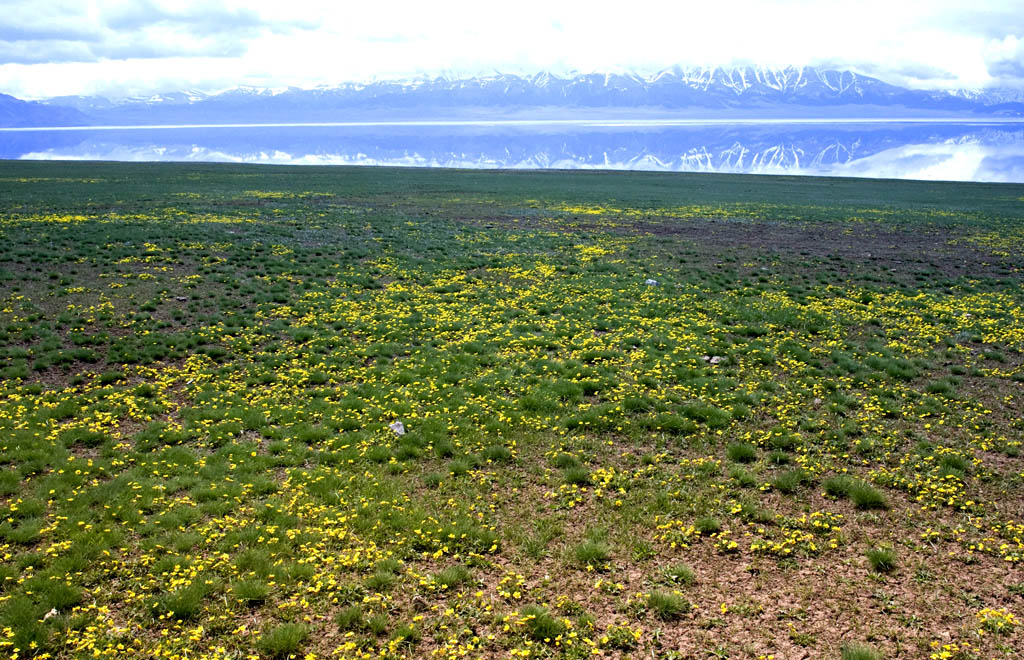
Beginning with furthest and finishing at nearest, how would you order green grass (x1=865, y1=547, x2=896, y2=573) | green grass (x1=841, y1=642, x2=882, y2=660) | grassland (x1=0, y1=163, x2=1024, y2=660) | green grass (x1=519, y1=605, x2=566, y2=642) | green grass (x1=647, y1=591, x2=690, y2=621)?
green grass (x1=865, y1=547, x2=896, y2=573), green grass (x1=647, y1=591, x2=690, y2=621), grassland (x1=0, y1=163, x2=1024, y2=660), green grass (x1=519, y1=605, x2=566, y2=642), green grass (x1=841, y1=642, x2=882, y2=660)

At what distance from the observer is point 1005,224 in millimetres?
48594

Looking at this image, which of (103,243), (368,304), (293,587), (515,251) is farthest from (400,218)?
(293,587)

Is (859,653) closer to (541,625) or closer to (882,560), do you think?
(882,560)

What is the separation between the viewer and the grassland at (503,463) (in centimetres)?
780

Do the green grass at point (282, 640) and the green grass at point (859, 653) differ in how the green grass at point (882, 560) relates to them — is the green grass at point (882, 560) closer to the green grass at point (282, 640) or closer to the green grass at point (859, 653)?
the green grass at point (859, 653)

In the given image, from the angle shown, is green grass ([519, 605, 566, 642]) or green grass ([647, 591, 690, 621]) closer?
green grass ([519, 605, 566, 642])

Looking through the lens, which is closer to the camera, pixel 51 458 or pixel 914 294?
pixel 51 458

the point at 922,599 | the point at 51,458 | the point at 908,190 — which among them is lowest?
the point at 922,599

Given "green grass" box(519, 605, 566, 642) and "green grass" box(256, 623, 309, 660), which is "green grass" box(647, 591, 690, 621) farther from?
"green grass" box(256, 623, 309, 660)

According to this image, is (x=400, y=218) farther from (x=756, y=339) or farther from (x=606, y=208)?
(x=756, y=339)

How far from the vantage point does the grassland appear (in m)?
7.80

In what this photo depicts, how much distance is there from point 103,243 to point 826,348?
1326 inches

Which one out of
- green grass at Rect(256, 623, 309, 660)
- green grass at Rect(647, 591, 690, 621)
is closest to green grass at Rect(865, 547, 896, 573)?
green grass at Rect(647, 591, 690, 621)

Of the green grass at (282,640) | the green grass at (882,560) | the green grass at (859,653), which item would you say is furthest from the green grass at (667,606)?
the green grass at (282,640)
